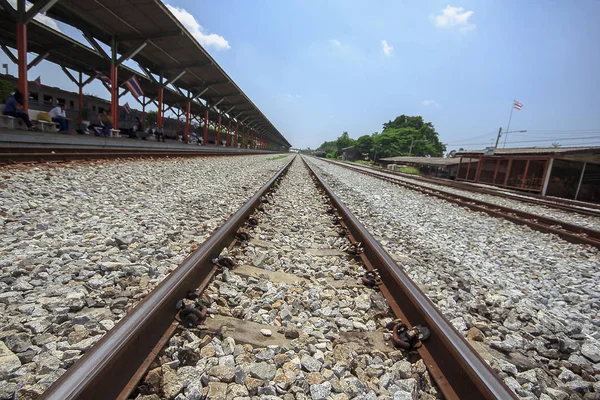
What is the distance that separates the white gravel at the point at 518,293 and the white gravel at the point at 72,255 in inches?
85.1

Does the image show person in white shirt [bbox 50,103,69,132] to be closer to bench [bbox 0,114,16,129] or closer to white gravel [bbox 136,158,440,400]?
bench [bbox 0,114,16,129]

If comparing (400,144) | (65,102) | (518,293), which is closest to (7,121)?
(518,293)

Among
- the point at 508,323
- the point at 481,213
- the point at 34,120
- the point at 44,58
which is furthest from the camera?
the point at 44,58

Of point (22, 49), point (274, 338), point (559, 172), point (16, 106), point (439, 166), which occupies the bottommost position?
point (274, 338)

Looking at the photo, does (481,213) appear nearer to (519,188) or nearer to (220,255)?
(220,255)

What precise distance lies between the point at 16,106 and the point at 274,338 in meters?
13.3

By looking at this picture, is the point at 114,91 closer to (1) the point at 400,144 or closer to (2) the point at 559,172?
(2) the point at 559,172

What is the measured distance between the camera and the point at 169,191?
17.3 feet

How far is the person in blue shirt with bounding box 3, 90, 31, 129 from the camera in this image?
31.4 ft

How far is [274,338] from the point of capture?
158 cm

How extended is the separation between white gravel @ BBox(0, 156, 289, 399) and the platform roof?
10172 millimetres

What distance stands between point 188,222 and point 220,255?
129cm

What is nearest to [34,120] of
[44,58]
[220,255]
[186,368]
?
[44,58]

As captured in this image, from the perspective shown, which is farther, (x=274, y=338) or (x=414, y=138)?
(x=414, y=138)
